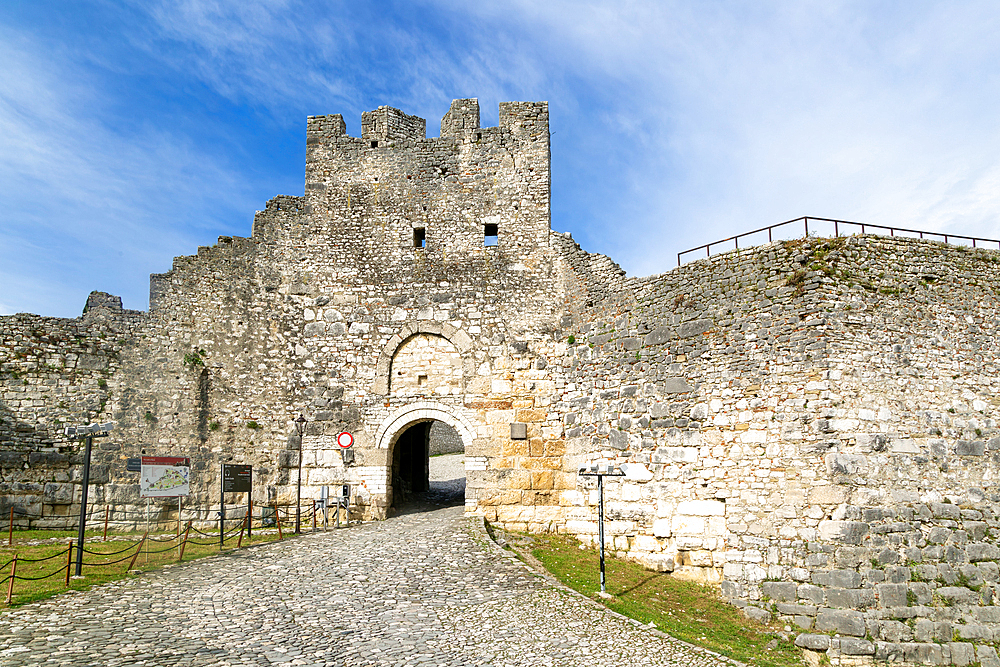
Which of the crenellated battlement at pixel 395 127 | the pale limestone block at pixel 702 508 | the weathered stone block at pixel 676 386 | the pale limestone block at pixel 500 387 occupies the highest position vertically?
the crenellated battlement at pixel 395 127

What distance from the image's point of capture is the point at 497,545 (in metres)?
14.0

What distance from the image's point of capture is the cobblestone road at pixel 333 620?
8.38 m

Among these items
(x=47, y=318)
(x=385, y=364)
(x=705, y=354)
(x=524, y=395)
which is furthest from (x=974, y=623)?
(x=47, y=318)

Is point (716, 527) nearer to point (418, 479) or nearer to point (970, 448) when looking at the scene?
point (970, 448)

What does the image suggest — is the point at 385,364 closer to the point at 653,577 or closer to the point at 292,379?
the point at 292,379

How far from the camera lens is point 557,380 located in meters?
16.9

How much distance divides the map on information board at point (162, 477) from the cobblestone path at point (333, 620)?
163 centimetres

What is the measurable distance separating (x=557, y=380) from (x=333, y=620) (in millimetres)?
8743

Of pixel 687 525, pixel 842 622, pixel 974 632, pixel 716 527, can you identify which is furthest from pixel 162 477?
pixel 974 632

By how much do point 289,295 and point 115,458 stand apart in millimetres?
5909

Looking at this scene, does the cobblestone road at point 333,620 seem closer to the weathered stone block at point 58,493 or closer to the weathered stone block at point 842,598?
the weathered stone block at point 842,598

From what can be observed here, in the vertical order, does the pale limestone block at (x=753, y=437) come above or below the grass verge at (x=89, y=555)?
above

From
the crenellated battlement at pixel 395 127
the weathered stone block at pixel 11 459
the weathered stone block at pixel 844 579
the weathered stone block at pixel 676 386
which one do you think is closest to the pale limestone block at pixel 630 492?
the weathered stone block at pixel 676 386

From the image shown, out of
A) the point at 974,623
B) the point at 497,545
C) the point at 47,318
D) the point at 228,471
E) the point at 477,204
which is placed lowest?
the point at 974,623
